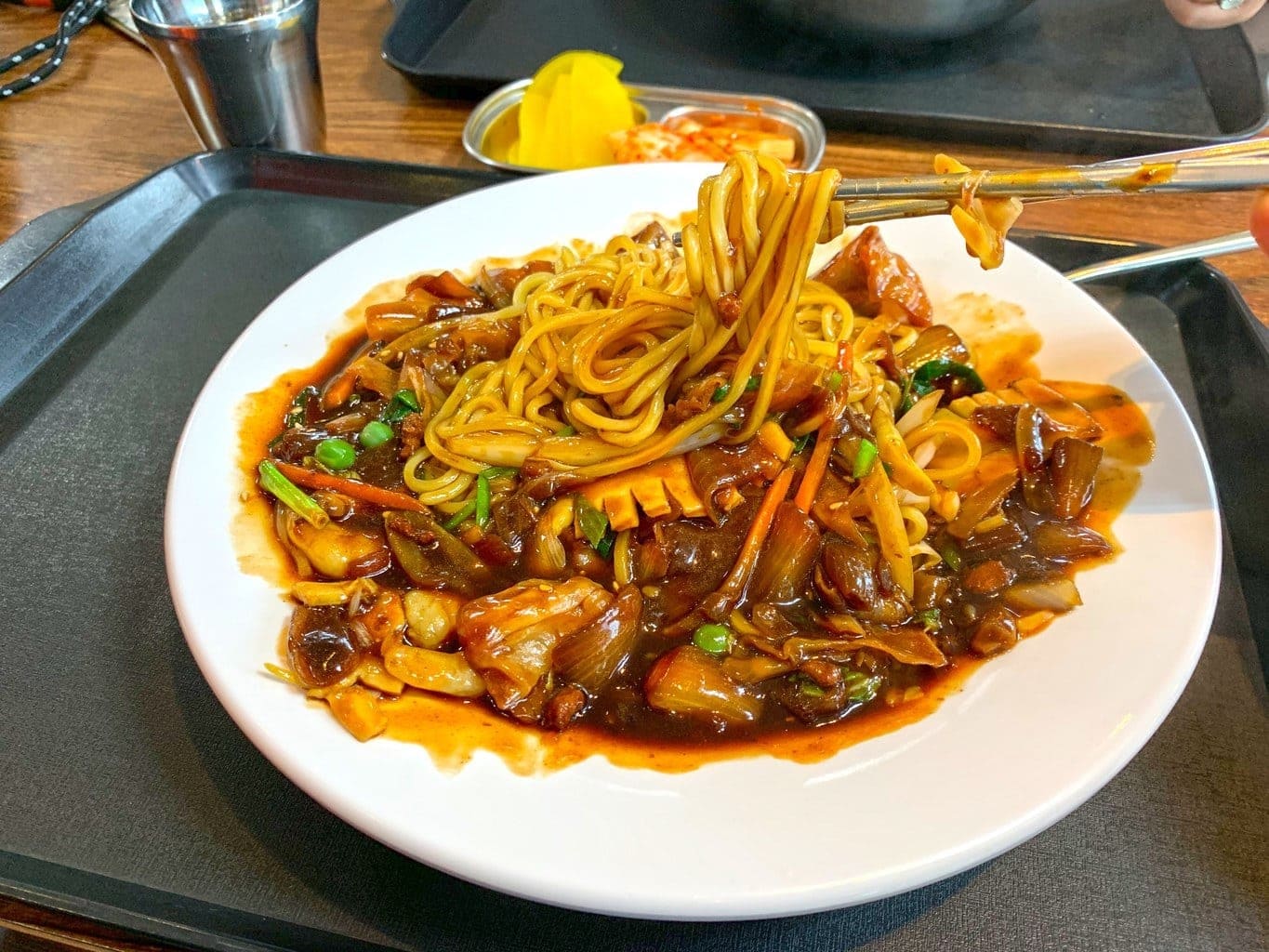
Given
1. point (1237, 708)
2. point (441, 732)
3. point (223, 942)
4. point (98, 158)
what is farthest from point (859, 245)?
point (98, 158)

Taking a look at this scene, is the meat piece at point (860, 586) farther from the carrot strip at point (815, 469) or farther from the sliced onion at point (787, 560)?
the carrot strip at point (815, 469)

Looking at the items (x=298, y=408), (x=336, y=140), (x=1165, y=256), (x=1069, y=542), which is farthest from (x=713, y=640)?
(x=336, y=140)

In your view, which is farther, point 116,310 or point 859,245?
point 116,310

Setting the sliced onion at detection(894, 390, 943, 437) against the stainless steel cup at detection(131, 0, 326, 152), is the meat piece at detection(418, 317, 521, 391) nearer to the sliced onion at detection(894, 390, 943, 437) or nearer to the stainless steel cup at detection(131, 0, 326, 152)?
the sliced onion at detection(894, 390, 943, 437)

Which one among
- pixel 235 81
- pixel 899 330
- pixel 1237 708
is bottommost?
pixel 1237 708

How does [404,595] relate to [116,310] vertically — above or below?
below

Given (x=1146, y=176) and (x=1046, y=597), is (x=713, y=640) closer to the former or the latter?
(x=1046, y=597)

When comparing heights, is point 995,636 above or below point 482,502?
below

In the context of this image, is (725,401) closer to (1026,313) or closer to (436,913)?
(1026,313)
